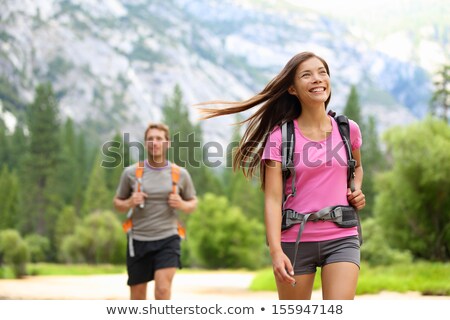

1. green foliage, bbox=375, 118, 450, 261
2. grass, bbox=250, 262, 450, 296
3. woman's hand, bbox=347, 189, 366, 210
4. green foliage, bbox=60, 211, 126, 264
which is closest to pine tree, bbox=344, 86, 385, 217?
green foliage, bbox=60, 211, 126, 264

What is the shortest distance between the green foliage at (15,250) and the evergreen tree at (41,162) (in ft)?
72.5

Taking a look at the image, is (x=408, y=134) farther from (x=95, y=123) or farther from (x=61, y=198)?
(x=95, y=123)

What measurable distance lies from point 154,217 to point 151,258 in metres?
0.40

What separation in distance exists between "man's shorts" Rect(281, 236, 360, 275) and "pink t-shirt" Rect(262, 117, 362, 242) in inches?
1.0

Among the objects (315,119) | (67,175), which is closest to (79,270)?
(67,175)

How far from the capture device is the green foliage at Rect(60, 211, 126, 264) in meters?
46.4

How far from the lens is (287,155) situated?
356cm

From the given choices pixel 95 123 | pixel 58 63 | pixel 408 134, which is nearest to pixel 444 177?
pixel 408 134

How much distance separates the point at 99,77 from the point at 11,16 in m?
21.8

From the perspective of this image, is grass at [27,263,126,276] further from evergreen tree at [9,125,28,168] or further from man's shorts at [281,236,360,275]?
man's shorts at [281,236,360,275]

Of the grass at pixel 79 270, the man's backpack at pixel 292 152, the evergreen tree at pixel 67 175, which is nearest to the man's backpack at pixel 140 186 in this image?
the man's backpack at pixel 292 152

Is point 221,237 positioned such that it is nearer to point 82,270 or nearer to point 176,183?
point 82,270

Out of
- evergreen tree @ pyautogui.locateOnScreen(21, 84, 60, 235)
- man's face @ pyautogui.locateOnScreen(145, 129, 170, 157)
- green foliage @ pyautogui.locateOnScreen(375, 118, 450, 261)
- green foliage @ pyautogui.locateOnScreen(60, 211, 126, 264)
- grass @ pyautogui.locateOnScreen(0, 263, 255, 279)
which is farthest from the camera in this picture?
evergreen tree @ pyautogui.locateOnScreen(21, 84, 60, 235)

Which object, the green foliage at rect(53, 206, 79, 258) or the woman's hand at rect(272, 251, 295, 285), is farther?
the green foliage at rect(53, 206, 79, 258)
